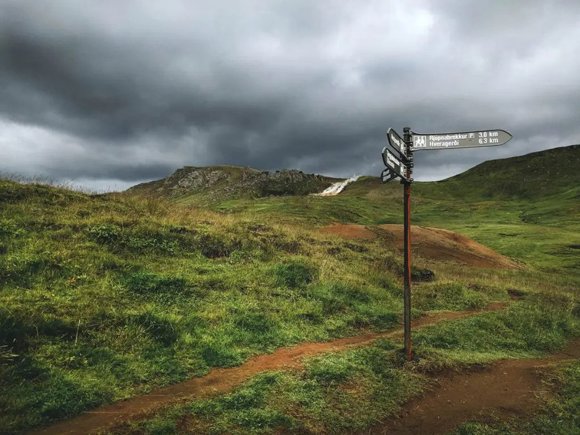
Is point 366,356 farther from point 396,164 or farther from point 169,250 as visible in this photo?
point 169,250

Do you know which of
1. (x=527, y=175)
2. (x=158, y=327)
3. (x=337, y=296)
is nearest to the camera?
(x=158, y=327)

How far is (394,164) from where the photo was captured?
9.09 metres

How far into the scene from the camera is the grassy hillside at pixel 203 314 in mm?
7480

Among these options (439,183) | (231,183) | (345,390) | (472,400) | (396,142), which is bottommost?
(472,400)

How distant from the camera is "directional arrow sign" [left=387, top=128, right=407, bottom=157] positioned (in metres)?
9.12

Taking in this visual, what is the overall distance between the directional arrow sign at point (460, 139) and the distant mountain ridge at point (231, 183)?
231 ft

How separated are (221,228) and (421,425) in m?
13.2

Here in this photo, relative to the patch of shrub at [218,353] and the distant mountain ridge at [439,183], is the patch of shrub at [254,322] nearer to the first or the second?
the patch of shrub at [218,353]

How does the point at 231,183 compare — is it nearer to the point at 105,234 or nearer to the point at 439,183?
the point at 439,183

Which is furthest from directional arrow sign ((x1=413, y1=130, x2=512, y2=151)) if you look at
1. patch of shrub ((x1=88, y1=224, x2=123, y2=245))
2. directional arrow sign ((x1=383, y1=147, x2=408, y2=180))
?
patch of shrub ((x1=88, y1=224, x2=123, y2=245))

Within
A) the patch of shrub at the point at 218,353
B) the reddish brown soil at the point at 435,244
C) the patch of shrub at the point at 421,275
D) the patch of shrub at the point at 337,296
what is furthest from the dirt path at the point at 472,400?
the reddish brown soil at the point at 435,244

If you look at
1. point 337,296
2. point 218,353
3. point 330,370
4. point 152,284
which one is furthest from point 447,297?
point 152,284

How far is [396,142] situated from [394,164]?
57 centimetres

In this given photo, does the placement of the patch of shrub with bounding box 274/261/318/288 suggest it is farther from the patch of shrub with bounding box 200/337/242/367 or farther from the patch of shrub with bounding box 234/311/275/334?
the patch of shrub with bounding box 200/337/242/367
